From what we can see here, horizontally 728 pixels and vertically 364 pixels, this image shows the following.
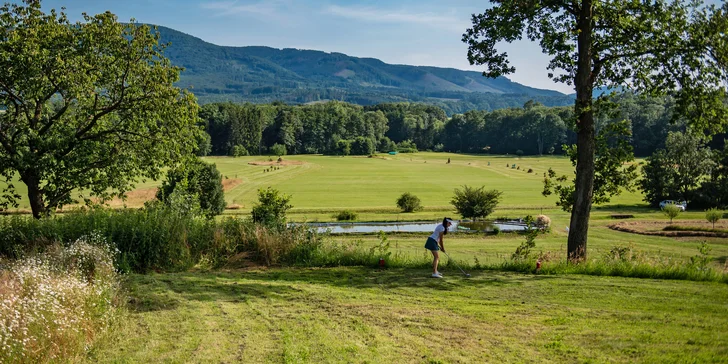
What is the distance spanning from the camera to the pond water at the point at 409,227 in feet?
118

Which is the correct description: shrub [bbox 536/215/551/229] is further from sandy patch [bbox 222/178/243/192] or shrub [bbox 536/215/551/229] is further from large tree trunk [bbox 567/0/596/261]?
sandy patch [bbox 222/178/243/192]

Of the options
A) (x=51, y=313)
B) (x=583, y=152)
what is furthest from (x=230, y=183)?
(x=51, y=313)

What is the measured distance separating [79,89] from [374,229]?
23572 mm

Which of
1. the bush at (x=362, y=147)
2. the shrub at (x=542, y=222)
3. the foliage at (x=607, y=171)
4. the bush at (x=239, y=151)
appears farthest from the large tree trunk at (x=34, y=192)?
the bush at (x=362, y=147)

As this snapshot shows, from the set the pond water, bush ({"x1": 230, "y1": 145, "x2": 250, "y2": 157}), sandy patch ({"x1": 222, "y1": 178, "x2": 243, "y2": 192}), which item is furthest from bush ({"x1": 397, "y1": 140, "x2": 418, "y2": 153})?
the pond water

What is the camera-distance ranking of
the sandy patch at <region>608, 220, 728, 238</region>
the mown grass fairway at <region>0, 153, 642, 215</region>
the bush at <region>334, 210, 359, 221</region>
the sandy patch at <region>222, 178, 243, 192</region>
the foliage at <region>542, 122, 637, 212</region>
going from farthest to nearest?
the sandy patch at <region>222, 178, 243, 192</region> → the mown grass fairway at <region>0, 153, 642, 215</region> → the bush at <region>334, 210, 359, 221</region> → the sandy patch at <region>608, 220, 728, 238</region> → the foliage at <region>542, 122, 637, 212</region>

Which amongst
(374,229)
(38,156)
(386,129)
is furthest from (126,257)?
(386,129)

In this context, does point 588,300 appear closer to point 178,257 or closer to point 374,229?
point 178,257

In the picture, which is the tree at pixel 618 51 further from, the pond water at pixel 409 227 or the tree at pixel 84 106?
the pond water at pixel 409 227

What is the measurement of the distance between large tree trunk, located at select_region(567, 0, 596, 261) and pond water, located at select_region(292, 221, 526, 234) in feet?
61.9

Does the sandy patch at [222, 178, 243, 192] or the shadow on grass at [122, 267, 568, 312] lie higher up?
the shadow on grass at [122, 267, 568, 312]

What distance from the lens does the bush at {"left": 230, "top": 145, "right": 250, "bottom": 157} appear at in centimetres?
13920

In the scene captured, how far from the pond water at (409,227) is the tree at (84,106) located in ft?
57.1

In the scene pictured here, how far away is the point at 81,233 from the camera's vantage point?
45.8 feet
